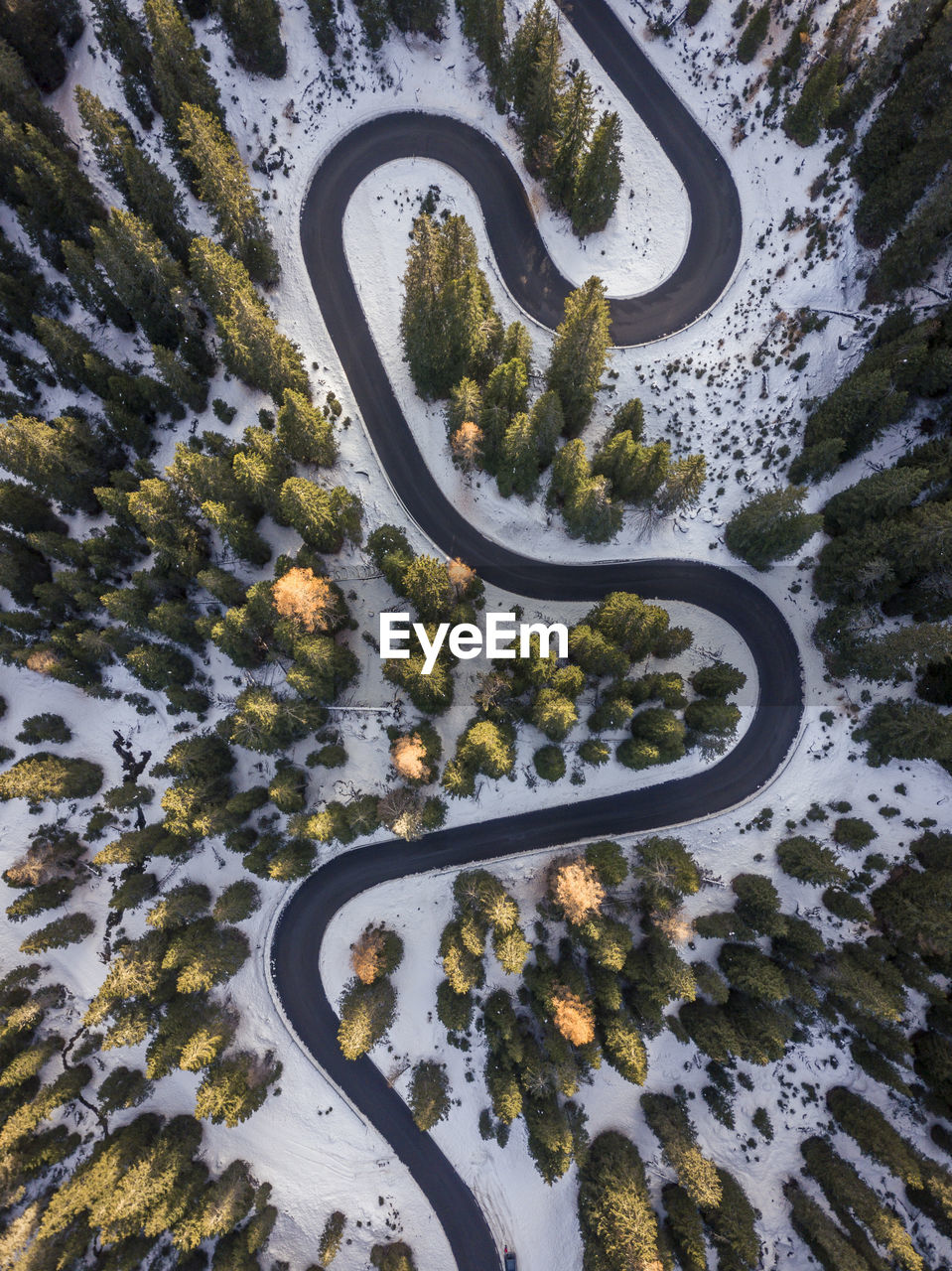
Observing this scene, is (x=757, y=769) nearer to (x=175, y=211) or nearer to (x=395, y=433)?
(x=395, y=433)

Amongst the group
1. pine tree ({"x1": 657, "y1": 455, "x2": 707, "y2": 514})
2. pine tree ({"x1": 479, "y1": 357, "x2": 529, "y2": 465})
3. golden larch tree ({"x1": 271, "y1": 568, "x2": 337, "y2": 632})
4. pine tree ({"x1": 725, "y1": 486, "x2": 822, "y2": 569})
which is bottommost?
golden larch tree ({"x1": 271, "y1": 568, "x2": 337, "y2": 632})

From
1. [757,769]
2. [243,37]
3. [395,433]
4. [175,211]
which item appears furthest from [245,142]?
[757,769]

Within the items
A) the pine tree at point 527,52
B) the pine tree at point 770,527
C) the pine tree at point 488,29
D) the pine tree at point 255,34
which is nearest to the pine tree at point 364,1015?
the pine tree at point 770,527

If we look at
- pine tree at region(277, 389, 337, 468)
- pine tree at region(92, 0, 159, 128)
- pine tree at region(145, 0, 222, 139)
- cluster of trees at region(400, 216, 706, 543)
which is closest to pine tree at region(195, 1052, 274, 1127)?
pine tree at region(277, 389, 337, 468)

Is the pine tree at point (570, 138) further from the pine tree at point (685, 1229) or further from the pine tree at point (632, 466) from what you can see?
the pine tree at point (685, 1229)

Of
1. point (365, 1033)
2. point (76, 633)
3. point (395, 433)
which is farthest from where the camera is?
point (395, 433)

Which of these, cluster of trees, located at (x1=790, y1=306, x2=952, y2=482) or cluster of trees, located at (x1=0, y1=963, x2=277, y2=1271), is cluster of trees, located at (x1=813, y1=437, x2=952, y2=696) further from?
cluster of trees, located at (x1=0, y1=963, x2=277, y2=1271)

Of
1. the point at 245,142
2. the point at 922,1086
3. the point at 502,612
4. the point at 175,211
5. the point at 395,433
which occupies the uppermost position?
the point at 245,142
